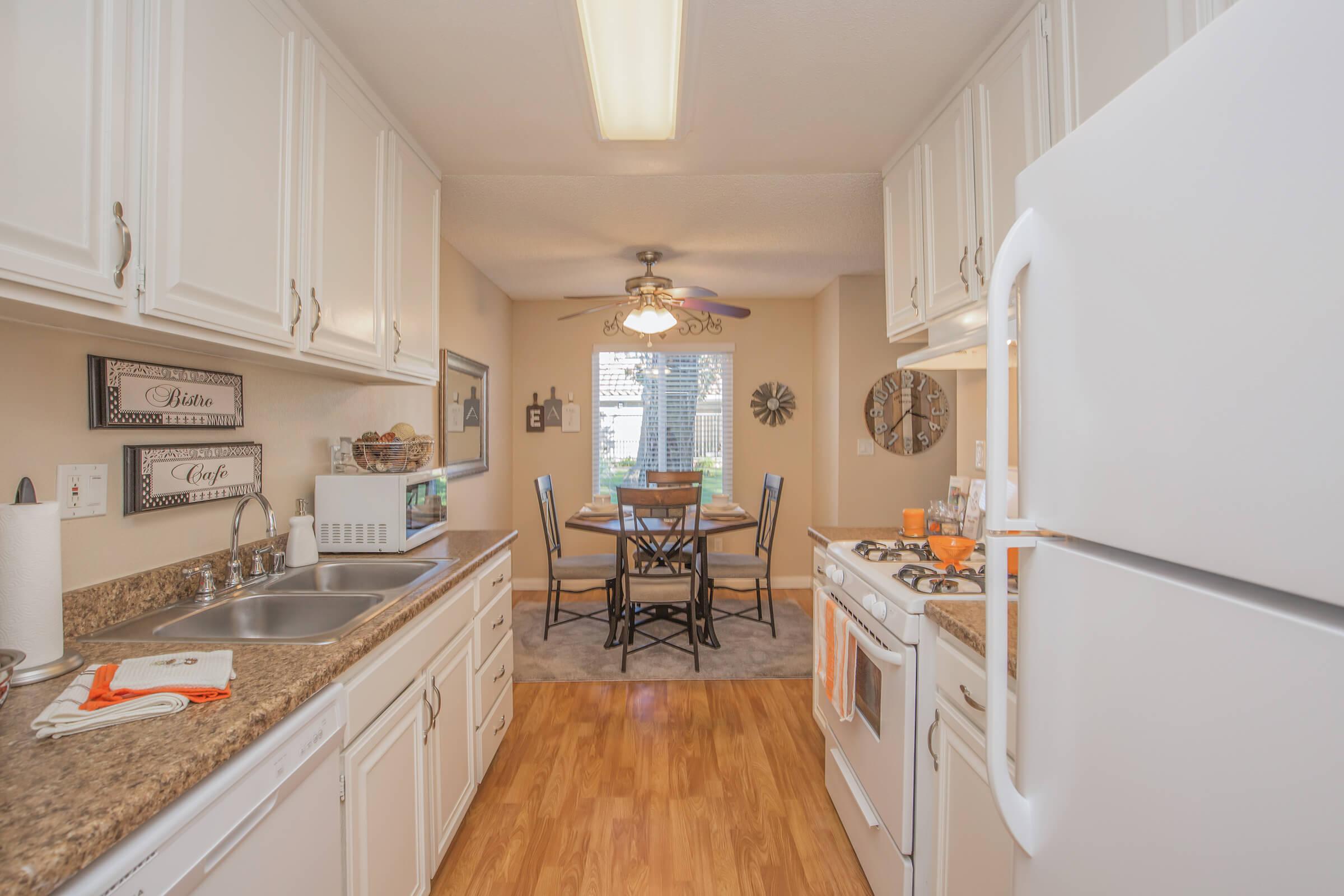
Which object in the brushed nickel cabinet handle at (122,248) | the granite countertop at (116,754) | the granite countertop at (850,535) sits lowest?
the granite countertop at (116,754)

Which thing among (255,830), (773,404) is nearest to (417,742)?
(255,830)

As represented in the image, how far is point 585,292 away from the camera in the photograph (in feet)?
16.1

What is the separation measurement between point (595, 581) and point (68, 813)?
4.76 metres

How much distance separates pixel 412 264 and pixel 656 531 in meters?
1.91

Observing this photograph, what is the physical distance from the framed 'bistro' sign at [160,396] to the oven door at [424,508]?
0.56 m

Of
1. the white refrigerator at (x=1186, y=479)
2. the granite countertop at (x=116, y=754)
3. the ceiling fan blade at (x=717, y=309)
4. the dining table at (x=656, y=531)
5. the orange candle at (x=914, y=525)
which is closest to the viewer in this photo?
the white refrigerator at (x=1186, y=479)

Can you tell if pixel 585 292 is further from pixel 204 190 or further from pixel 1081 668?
pixel 1081 668

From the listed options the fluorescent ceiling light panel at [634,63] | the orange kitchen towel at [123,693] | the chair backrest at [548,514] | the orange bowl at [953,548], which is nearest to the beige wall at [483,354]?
the chair backrest at [548,514]

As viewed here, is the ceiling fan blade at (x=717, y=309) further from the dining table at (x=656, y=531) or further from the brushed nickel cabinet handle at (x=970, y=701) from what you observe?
the brushed nickel cabinet handle at (x=970, y=701)

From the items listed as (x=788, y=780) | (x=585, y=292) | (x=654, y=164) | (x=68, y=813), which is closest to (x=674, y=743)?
(x=788, y=780)

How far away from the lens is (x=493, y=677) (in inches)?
91.3

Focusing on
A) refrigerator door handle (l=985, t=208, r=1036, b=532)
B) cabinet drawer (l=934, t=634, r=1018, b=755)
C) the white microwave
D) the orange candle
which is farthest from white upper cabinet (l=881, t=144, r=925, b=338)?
Result: the white microwave

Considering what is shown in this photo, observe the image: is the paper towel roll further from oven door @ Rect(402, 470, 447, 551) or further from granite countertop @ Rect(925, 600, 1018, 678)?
granite countertop @ Rect(925, 600, 1018, 678)

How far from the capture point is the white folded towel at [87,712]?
833 millimetres
